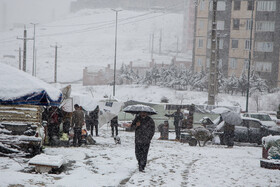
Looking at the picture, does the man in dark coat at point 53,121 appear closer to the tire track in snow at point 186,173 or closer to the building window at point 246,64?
the tire track in snow at point 186,173

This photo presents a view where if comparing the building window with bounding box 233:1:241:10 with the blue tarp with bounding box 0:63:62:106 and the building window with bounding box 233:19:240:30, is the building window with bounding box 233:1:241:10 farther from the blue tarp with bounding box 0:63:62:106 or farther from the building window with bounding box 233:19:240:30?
the blue tarp with bounding box 0:63:62:106

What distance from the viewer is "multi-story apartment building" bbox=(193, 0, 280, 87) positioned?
181 feet

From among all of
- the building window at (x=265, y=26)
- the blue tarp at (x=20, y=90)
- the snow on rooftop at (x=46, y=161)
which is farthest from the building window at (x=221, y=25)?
the snow on rooftop at (x=46, y=161)

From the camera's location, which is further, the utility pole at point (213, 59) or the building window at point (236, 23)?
the building window at point (236, 23)

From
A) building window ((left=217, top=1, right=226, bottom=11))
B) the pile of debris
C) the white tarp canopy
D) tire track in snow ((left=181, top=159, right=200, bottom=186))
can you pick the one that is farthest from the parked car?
building window ((left=217, top=1, right=226, bottom=11))

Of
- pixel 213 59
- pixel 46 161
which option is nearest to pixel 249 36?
pixel 213 59

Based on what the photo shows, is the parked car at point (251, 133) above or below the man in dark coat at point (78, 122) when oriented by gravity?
below

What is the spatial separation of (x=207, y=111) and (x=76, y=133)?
13046 mm

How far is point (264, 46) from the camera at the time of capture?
56.0m

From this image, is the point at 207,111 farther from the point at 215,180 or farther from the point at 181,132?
the point at 215,180

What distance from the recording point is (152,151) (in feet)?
45.3

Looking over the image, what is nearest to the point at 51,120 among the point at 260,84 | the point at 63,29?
the point at 260,84

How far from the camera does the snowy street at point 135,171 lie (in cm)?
830

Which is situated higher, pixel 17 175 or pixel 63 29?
pixel 63 29
